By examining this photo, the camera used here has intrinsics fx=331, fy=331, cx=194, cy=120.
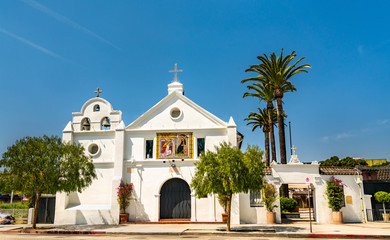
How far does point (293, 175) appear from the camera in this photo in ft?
83.6

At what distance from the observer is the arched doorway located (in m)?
26.1

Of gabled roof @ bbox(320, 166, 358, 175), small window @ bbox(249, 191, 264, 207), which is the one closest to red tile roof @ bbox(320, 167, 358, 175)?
gabled roof @ bbox(320, 166, 358, 175)

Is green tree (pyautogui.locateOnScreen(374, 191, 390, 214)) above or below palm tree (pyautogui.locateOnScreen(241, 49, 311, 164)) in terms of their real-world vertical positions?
below

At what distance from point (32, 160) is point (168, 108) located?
433 inches

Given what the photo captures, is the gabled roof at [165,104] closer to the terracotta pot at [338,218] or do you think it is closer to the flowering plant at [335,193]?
the flowering plant at [335,193]

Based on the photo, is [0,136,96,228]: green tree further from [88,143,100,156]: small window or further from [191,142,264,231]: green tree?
[191,142,264,231]: green tree

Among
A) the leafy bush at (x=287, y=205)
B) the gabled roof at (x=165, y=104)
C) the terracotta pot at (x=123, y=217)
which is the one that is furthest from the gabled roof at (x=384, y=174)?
the terracotta pot at (x=123, y=217)

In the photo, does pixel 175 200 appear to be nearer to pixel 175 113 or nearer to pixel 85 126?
pixel 175 113

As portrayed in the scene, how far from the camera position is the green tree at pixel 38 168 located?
21.7 meters

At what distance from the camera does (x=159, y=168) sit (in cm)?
2664

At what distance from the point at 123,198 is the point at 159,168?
3.59m

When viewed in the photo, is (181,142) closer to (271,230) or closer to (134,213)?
(134,213)

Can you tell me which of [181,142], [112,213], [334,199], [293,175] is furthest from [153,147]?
[334,199]

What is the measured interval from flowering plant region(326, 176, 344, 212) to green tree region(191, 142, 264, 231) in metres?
7.45
